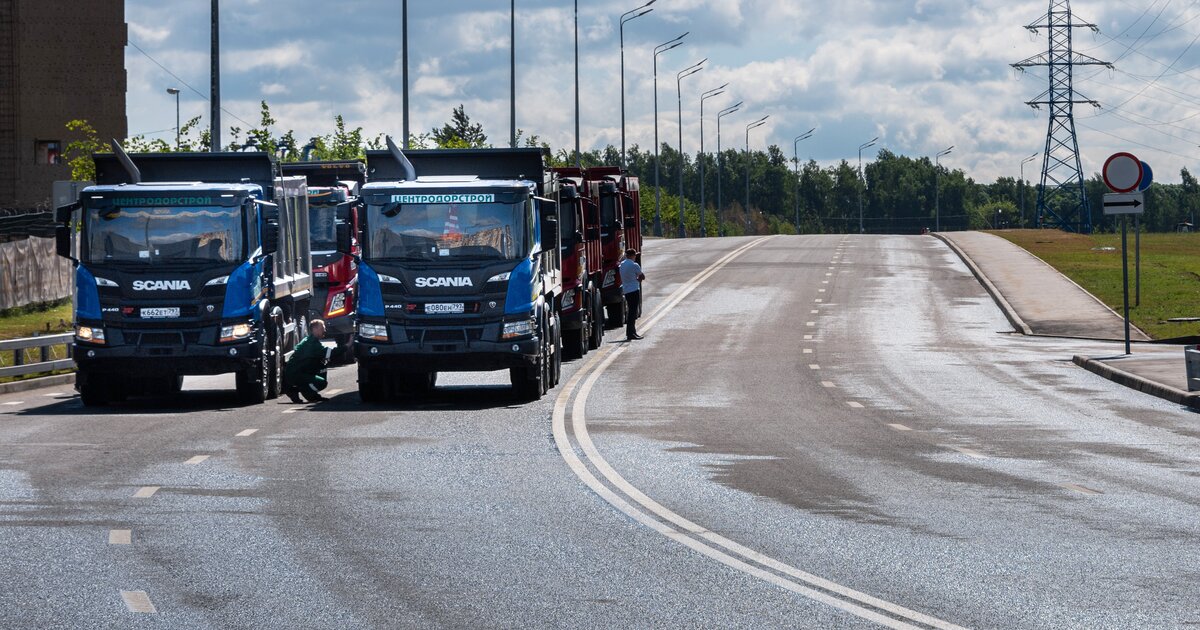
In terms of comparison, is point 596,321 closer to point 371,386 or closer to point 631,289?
point 631,289

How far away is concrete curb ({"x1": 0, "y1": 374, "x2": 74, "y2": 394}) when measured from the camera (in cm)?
2505

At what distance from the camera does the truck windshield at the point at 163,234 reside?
20.9m

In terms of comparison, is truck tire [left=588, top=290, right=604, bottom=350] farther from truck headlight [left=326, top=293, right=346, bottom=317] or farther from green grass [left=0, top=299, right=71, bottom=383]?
green grass [left=0, top=299, right=71, bottom=383]

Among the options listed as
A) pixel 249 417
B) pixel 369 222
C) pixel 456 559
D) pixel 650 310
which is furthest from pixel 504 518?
pixel 650 310

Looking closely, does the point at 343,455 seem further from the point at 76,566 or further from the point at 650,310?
the point at 650,310

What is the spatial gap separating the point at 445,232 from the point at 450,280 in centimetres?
64

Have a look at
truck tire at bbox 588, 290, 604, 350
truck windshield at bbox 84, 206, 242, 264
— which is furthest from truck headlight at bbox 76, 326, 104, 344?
truck tire at bbox 588, 290, 604, 350

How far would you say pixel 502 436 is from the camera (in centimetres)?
1656

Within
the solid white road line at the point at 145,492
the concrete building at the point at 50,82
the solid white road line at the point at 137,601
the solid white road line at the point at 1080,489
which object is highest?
the concrete building at the point at 50,82

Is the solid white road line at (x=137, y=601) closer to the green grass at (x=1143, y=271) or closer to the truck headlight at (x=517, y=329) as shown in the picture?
the truck headlight at (x=517, y=329)

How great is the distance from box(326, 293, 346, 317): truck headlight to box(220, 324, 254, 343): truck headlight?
351 inches

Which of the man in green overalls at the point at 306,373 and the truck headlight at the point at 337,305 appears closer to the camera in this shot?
the man in green overalls at the point at 306,373

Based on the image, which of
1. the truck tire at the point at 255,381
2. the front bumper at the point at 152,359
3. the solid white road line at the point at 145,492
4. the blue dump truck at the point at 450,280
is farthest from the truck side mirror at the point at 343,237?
the solid white road line at the point at 145,492

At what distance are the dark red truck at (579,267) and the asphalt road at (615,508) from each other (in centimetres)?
323
